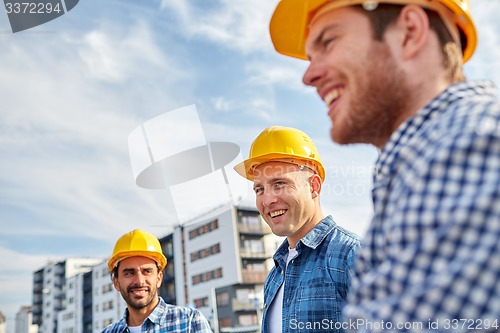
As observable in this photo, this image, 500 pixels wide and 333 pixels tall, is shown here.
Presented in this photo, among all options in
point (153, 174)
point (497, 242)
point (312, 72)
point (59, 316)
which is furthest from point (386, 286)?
point (59, 316)

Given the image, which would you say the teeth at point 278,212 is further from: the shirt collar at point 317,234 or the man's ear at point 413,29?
the man's ear at point 413,29

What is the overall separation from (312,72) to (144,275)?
4971mm

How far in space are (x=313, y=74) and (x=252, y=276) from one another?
50.8m

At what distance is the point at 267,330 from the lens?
12.9ft

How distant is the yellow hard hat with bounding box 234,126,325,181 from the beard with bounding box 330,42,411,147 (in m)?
2.86

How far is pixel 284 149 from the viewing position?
14.7 feet

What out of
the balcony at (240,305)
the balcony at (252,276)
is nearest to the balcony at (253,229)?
the balcony at (252,276)

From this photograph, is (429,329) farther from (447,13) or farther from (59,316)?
(59,316)

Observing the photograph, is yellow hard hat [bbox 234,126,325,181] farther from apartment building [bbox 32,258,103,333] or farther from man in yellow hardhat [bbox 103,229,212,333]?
apartment building [bbox 32,258,103,333]

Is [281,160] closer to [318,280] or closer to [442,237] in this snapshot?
[318,280]

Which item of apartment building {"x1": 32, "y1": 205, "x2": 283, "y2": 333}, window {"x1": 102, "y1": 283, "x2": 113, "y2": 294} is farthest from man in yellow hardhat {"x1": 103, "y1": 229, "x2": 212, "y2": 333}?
window {"x1": 102, "y1": 283, "x2": 113, "y2": 294}

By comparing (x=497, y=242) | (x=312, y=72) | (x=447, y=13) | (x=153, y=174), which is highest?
(x=153, y=174)

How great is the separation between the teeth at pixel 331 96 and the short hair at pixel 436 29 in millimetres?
228

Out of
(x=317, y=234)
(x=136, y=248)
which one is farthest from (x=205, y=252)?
(x=317, y=234)
